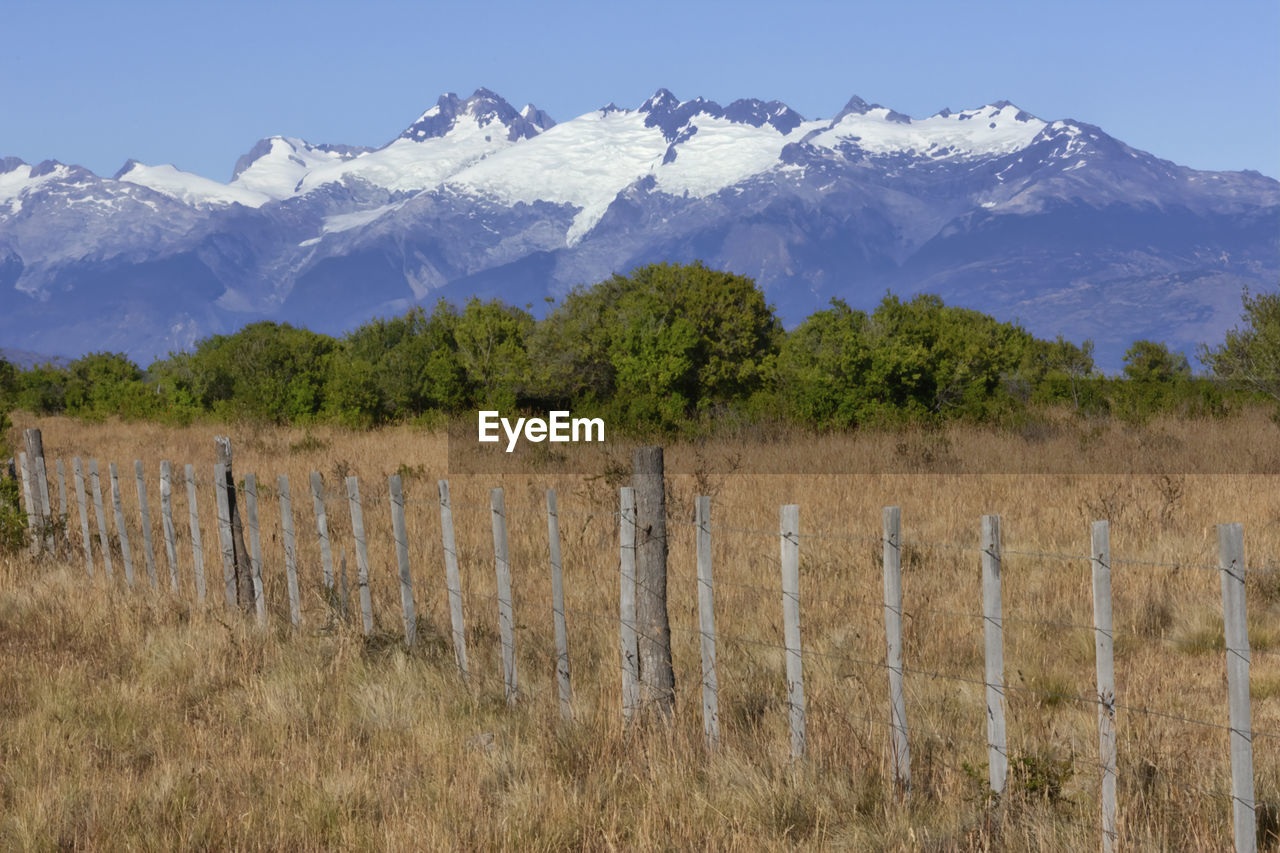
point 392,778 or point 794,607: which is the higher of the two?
point 794,607

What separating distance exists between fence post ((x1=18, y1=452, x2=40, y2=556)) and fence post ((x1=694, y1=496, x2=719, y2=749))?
31.9ft

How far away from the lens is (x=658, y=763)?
541 centimetres

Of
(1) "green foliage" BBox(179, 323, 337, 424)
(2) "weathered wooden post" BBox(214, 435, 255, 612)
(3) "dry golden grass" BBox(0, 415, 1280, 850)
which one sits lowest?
(3) "dry golden grass" BBox(0, 415, 1280, 850)

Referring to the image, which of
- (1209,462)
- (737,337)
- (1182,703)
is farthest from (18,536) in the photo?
(737,337)

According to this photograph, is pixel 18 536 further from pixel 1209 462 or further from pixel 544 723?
pixel 1209 462

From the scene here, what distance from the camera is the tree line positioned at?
2425 cm

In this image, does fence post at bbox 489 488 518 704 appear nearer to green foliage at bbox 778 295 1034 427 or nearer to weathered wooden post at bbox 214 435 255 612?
weathered wooden post at bbox 214 435 255 612

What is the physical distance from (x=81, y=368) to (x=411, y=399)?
87.8ft

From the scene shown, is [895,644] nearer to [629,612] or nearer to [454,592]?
[629,612]

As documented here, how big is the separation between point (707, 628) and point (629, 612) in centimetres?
62

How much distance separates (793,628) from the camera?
5465mm

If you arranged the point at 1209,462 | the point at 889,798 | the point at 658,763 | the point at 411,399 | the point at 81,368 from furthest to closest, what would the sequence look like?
the point at 81,368 → the point at 411,399 → the point at 1209,462 → the point at 658,763 → the point at 889,798

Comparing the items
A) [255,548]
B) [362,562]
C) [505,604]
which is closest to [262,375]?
[255,548]

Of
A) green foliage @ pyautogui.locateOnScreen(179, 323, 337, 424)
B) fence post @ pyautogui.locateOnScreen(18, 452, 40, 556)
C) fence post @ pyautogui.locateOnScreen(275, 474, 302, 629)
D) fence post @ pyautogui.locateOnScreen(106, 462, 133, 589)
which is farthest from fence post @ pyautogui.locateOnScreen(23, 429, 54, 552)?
green foliage @ pyautogui.locateOnScreen(179, 323, 337, 424)
